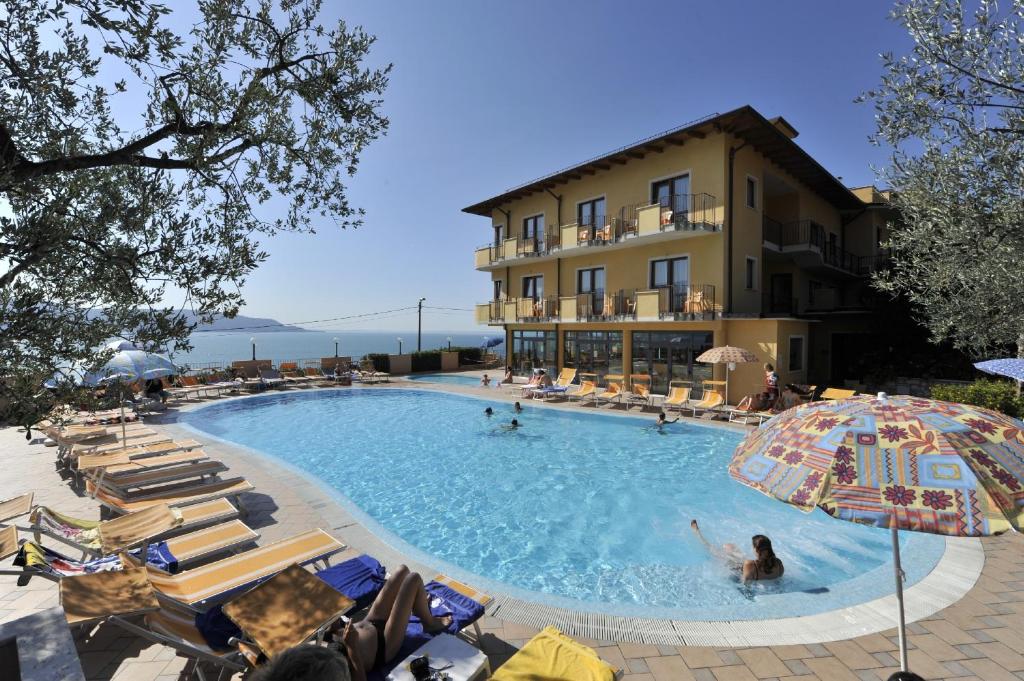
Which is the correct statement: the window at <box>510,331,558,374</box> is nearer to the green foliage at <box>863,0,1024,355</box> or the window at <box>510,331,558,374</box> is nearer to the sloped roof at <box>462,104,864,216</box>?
the sloped roof at <box>462,104,864,216</box>

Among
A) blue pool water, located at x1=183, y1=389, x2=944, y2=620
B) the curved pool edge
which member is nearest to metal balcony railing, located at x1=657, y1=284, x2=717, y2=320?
blue pool water, located at x1=183, y1=389, x2=944, y2=620

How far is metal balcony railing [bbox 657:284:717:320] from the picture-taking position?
15938mm

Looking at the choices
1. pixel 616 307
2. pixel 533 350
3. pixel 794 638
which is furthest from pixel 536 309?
pixel 794 638

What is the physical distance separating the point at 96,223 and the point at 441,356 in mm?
25997

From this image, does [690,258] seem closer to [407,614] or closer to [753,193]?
[753,193]

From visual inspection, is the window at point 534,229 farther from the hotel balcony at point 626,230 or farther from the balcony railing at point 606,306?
the balcony railing at point 606,306

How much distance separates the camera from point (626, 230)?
18344 mm

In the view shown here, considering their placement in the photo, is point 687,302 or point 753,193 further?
point 753,193

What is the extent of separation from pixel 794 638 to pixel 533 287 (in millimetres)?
20234

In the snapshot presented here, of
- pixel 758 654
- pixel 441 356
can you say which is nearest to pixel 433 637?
pixel 758 654

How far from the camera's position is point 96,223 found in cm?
429

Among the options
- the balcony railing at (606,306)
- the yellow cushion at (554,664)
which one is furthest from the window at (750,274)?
the yellow cushion at (554,664)

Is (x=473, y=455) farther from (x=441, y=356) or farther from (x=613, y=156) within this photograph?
(x=441, y=356)

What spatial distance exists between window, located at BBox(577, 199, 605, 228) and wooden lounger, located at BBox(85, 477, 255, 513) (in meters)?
16.1
